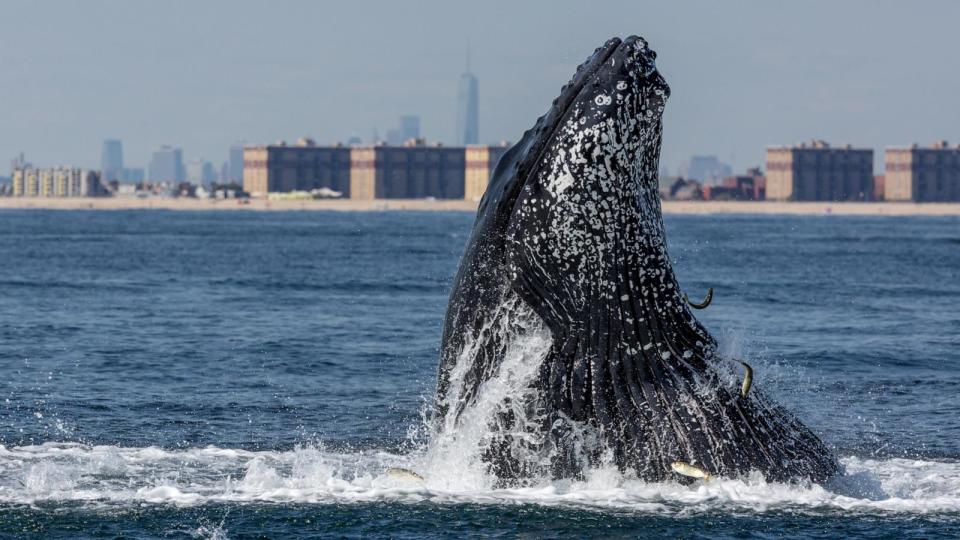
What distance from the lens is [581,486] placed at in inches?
401

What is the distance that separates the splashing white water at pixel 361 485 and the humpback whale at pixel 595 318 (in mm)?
278

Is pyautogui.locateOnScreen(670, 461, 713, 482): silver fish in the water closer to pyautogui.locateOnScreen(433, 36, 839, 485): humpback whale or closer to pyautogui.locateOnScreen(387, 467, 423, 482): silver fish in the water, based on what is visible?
pyautogui.locateOnScreen(433, 36, 839, 485): humpback whale

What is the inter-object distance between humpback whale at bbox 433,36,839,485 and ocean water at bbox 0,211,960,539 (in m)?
0.27

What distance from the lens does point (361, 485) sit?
12016 millimetres

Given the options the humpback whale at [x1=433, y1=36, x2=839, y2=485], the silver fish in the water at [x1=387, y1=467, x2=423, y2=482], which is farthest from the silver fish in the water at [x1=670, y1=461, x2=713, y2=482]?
the silver fish in the water at [x1=387, y1=467, x2=423, y2=482]

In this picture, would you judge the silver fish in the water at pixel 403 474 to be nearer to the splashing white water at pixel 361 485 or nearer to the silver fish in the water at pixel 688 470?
the splashing white water at pixel 361 485

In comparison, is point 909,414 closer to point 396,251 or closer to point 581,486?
point 581,486

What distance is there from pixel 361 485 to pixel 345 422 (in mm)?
4075

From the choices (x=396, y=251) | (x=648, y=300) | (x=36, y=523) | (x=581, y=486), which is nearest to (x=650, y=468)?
(x=581, y=486)

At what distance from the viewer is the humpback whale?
937 centimetres

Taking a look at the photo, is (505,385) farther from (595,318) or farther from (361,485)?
(361,485)

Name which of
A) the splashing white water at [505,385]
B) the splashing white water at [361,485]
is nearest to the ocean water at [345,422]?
the splashing white water at [361,485]

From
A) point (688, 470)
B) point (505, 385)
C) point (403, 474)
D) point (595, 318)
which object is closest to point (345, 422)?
point (403, 474)

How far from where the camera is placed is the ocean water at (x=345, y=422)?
34.5 ft
